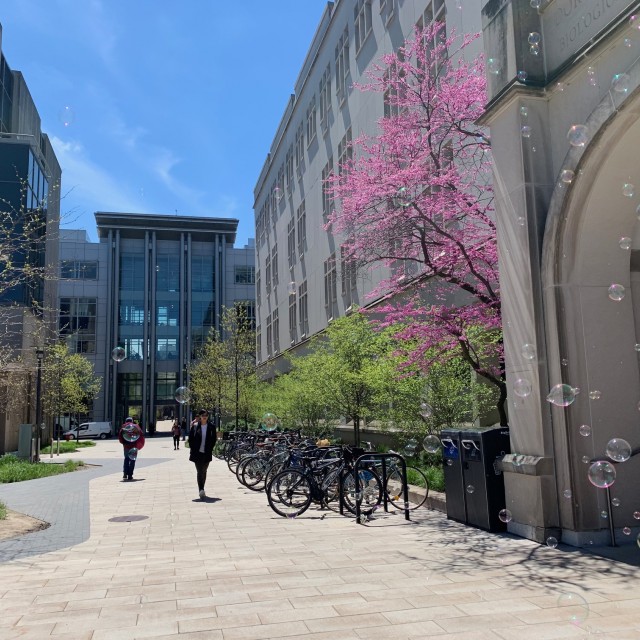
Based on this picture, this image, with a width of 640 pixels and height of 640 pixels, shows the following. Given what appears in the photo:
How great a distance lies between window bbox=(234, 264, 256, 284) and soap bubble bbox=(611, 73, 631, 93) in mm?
65910

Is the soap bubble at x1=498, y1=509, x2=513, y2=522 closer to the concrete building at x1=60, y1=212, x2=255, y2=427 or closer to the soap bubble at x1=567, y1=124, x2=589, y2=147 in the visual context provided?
the soap bubble at x1=567, y1=124, x2=589, y2=147

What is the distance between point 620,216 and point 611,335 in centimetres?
148

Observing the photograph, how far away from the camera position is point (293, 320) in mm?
38375

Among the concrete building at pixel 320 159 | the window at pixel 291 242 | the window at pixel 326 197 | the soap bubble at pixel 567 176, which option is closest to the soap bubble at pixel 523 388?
the soap bubble at pixel 567 176

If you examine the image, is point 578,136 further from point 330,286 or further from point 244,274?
point 244,274

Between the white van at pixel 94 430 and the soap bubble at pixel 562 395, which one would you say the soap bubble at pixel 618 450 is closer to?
the soap bubble at pixel 562 395

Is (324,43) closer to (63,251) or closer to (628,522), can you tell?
(628,522)

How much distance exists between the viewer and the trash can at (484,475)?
8.24 m

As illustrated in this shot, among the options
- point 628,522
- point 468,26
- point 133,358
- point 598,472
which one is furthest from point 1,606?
point 133,358

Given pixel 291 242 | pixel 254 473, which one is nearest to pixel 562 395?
pixel 254 473

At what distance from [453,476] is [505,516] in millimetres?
1136

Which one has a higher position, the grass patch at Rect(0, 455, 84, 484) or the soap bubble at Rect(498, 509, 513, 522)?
A: the soap bubble at Rect(498, 509, 513, 522)

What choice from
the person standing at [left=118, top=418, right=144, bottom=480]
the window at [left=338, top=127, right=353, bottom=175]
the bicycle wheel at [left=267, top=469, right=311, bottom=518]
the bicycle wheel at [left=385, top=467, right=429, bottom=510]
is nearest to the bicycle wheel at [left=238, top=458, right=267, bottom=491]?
the bicycle wheel at [left=267, top=469, right=311, bottom=518]

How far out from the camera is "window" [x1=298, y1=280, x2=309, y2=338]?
34.8 metres
